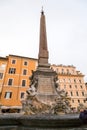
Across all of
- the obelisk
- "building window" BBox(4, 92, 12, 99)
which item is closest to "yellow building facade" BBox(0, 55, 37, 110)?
"building window" BBox(4, 92, 12, 99)

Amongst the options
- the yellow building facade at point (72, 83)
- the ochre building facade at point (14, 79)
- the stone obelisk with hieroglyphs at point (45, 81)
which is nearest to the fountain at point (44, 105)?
the stone obelisk with hieroglyphs at point (45, 81)

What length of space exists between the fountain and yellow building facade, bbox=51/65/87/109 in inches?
1084

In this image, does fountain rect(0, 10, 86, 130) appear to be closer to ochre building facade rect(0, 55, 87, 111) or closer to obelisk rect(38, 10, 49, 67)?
obelisk rect(38, 10, 49, 67)

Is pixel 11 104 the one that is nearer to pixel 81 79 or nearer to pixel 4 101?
pixel 4 101

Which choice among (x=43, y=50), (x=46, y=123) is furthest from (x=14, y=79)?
(x=46, y=123)

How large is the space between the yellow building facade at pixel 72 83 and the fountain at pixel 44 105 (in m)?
27.5

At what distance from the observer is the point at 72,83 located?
39.0 metres

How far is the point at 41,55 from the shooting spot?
38.3 feet

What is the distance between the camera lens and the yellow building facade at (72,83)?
37.0m

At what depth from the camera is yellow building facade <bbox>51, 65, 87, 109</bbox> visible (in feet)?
121

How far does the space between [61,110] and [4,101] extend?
60.8 ft

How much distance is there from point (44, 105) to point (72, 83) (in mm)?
32491

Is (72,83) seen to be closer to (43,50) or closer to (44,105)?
(43,50)

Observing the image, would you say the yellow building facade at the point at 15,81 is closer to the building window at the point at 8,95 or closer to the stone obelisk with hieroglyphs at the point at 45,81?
the building window at the point at 8,95
